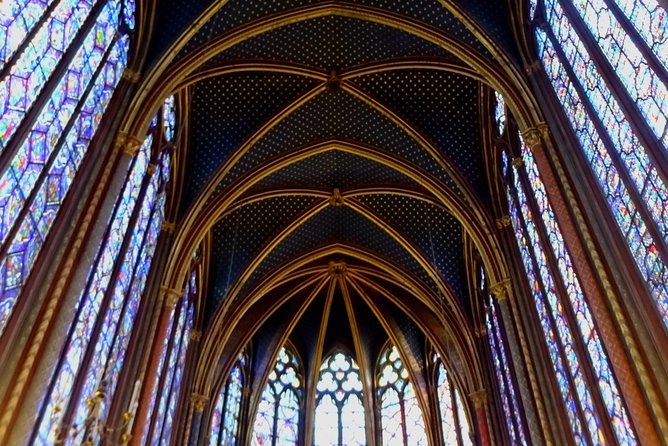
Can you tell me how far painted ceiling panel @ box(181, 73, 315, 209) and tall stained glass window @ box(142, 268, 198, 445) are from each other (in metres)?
2.64

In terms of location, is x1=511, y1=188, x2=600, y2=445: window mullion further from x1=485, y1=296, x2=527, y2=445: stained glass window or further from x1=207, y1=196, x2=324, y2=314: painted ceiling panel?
x1=207, y1=196, x2=324, y2=314: painted ceiling panel

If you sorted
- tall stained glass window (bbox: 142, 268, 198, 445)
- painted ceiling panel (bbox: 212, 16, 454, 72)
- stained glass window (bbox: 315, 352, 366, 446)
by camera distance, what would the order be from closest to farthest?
tall stained glass window (bbox: 142, 268, 198, 445), painted ceiling panel (bbox: 212, 16, 454, 72), stained glass window (bbox: 315, 352, 366, 446)

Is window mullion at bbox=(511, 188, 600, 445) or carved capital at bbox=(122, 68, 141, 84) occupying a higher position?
carved capital at bbox=(122, 68, 141, 84)

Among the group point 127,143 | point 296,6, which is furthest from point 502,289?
point 127,143

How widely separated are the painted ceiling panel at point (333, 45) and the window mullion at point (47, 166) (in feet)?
12.8

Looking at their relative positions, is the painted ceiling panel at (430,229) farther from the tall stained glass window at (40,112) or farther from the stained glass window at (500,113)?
the tall stained glass window at (40,112)

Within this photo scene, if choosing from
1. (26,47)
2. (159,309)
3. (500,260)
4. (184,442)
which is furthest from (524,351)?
(26,47)

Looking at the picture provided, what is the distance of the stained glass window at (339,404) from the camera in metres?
19.4

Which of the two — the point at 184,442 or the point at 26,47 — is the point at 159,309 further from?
the point at 26,47

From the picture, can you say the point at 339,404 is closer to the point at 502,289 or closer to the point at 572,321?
the point at 502,289

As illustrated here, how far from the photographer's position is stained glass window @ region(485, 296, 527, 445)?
13383mm

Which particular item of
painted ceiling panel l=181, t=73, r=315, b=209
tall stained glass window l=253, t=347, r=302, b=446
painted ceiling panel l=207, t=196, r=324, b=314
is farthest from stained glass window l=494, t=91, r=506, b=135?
tall stained glass window l=253, t=347, r=302, b=446

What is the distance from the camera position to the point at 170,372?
14.5 m

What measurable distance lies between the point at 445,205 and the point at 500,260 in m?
2.40
